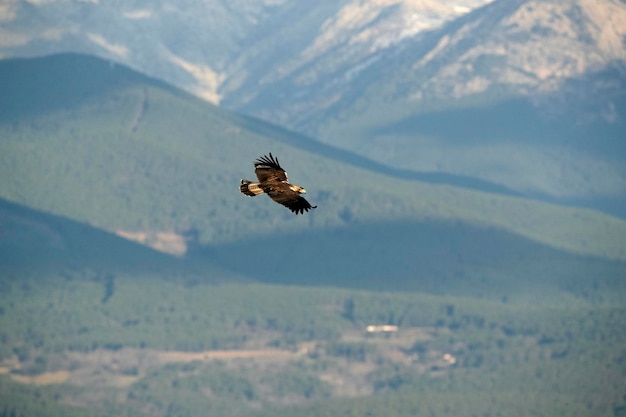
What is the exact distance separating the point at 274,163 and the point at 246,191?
1.66 meters

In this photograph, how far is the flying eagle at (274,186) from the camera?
78.4m

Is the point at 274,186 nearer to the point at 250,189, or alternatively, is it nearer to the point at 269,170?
the point at 250,189

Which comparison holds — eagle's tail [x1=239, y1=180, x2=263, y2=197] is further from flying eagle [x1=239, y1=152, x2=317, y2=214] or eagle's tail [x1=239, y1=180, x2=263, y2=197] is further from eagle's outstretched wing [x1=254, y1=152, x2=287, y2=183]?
eagle's outstretched wing [x1=254, y1=152, x2=287, y2=183]

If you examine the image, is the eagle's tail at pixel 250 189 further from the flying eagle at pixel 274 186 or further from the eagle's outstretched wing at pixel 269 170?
the eagle's outstretched wing at pixel 269 170

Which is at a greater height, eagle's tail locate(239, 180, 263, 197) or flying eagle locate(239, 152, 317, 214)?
flying eagle locate(239, 152, 317, 214)

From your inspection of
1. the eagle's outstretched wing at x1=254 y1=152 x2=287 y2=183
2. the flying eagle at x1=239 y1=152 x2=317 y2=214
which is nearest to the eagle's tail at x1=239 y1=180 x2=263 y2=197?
the flying eagle at x1=239 y1=152 x2=317 y2=214

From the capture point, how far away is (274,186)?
79.9 metres

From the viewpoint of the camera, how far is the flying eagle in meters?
78.4

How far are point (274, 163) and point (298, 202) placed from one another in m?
2.94

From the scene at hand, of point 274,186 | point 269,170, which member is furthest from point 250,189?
point 269,170

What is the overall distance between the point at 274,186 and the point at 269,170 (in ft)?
4.12

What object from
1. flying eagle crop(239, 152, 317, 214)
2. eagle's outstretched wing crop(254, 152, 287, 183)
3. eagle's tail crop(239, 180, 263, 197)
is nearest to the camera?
eagle's outstretched wing crop(254, 152, 287, 183)

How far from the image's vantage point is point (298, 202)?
265 feet

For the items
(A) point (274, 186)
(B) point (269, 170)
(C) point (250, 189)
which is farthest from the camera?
(A) point (274, 186)
